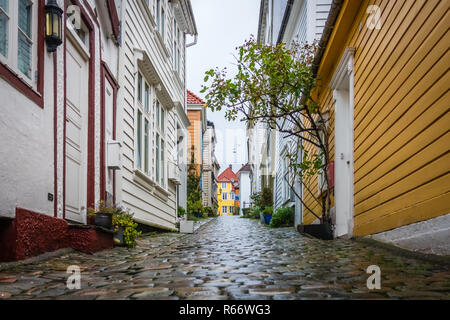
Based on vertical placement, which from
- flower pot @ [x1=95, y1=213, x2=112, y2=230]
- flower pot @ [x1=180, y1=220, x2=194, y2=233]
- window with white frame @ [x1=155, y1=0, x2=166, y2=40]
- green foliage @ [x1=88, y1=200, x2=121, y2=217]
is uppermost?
window with white frame @ [x1=155, y1=0, x2=166, y2=40]

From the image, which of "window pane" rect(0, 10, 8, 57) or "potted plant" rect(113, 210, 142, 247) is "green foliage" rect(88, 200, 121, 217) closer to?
"potted plant" rect(113, 210, 142, 247)

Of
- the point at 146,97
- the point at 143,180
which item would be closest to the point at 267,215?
the point at 146,97

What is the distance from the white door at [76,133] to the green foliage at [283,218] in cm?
828

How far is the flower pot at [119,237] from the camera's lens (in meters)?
6.68

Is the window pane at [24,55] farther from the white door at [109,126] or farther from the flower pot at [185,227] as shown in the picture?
the flower pot at [185,227]

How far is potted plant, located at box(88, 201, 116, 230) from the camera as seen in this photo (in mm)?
6336

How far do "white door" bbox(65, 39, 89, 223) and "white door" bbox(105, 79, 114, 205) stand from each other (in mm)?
Answer: 741

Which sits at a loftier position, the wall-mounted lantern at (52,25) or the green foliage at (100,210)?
the wall-mounted lantern at (52,25)

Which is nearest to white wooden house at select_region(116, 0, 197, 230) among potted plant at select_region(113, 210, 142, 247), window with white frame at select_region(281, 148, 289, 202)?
potted plant at select_region(113, 210, 142, 247)

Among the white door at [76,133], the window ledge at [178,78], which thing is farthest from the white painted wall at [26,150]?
the window ledge at [178,78]
